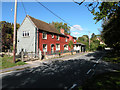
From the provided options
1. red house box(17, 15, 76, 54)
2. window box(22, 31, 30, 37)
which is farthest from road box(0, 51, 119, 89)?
window box(22, 31, 30, 37)

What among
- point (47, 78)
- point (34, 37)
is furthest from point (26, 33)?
point (47, 78)

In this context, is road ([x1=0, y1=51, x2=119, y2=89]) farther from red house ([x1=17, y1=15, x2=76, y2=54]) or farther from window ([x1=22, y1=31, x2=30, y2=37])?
window ([x1=22, y1=31, x2=30, y2=37])

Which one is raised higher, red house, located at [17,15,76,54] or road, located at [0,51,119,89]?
red house, located at [17,15,76,54]

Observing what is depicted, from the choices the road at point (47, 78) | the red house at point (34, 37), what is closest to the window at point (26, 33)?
the red house at point (34, 37)

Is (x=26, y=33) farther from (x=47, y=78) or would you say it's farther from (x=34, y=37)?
(x=47, y=78)

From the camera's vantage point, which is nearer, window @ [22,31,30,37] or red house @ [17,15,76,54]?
red house @ [17,15,76,54]

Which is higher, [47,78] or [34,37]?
[34,37]

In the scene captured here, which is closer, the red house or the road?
the road

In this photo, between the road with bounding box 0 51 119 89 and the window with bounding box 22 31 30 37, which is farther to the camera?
the window with bounding box 22 31 30 37

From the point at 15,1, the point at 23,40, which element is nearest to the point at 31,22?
the point at 23,40

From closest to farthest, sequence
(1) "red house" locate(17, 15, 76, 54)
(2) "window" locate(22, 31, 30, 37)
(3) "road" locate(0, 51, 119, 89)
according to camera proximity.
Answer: (3) "road" locate(0, 51, 119, 89), (1) "red house" locate(17, 15, 76, 54), (2) "window" locate(22, 31, 30, 37)

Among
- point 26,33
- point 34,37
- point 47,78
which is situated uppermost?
point 26,33

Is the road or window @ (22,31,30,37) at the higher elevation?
window @ (22,31,30,37)

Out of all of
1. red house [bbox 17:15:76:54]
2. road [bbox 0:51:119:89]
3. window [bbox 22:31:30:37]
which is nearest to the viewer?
road [bbox 0:51:119:89]
